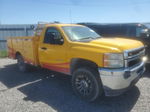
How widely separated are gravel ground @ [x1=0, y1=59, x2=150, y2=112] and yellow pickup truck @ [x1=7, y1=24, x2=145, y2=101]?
13.0 inches

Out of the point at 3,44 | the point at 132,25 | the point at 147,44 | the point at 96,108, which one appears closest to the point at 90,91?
the point at 96,108

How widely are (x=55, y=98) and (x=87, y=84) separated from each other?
1024 mm

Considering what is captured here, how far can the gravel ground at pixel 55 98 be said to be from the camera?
4242 mm

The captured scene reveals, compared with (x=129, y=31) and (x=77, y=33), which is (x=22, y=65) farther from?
(x=129, y=31)

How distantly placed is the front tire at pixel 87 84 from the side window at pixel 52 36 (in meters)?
1.22

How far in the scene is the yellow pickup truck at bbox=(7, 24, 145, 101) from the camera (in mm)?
3975

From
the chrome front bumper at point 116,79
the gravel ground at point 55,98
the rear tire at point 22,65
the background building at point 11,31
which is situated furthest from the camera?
the background building at point 11,31

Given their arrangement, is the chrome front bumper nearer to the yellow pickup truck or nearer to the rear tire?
the yellow pickup truck

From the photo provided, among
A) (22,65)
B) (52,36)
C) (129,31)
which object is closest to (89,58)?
(52,36)

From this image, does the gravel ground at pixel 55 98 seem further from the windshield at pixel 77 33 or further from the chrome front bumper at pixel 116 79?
the windshield at pixel 77 33

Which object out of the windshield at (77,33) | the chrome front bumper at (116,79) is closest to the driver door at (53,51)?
the windshield at (77,33)

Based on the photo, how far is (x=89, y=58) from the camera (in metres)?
4.29

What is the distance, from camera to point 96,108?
167 inches

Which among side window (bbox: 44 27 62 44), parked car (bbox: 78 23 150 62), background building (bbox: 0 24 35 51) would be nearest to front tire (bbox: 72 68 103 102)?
side window (bbox: 44 27 62 44)
